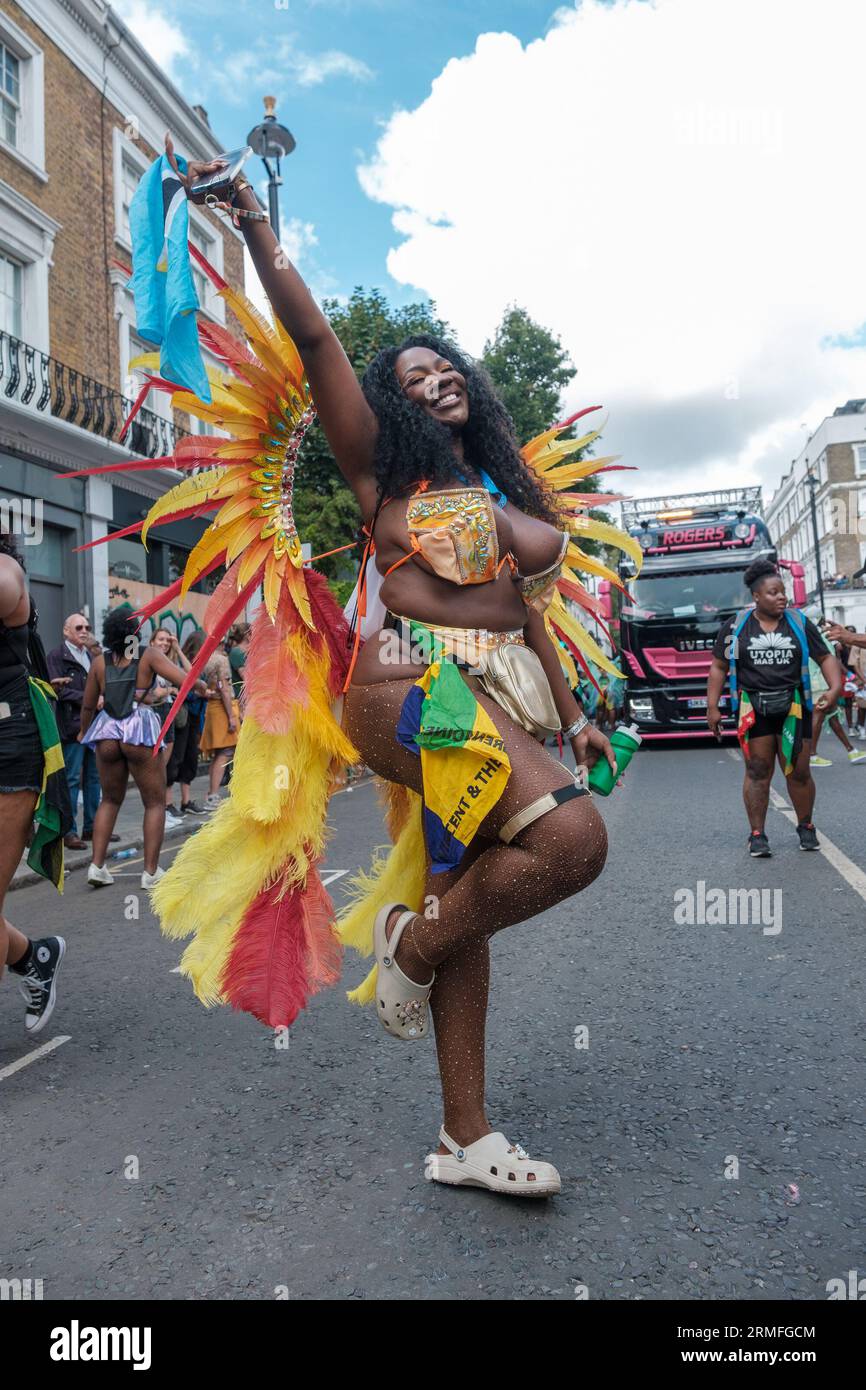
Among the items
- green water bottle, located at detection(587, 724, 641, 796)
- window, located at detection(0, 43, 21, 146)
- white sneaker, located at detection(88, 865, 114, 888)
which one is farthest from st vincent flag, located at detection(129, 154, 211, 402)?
window, located at detection(0, 43, 21, 146)

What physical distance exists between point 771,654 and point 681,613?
9.25m

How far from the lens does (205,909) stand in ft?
8.59

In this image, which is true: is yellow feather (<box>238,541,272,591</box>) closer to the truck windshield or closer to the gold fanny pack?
the gold fanny pack

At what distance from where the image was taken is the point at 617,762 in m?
2.57

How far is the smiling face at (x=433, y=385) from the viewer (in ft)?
8.04

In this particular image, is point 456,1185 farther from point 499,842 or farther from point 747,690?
point 747,690

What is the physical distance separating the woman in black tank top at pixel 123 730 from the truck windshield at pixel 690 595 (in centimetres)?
1025

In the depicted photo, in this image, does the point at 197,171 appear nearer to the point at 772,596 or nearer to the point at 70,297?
the point at 772,596

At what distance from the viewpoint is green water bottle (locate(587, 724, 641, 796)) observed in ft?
8.40

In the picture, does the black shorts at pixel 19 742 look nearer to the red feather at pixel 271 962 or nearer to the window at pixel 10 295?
the red feather at pixel 271 962

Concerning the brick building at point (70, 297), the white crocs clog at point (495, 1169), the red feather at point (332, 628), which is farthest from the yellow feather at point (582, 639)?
the brick building at point (70, 297)

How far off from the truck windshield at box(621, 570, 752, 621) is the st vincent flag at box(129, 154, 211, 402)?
13.8 m
